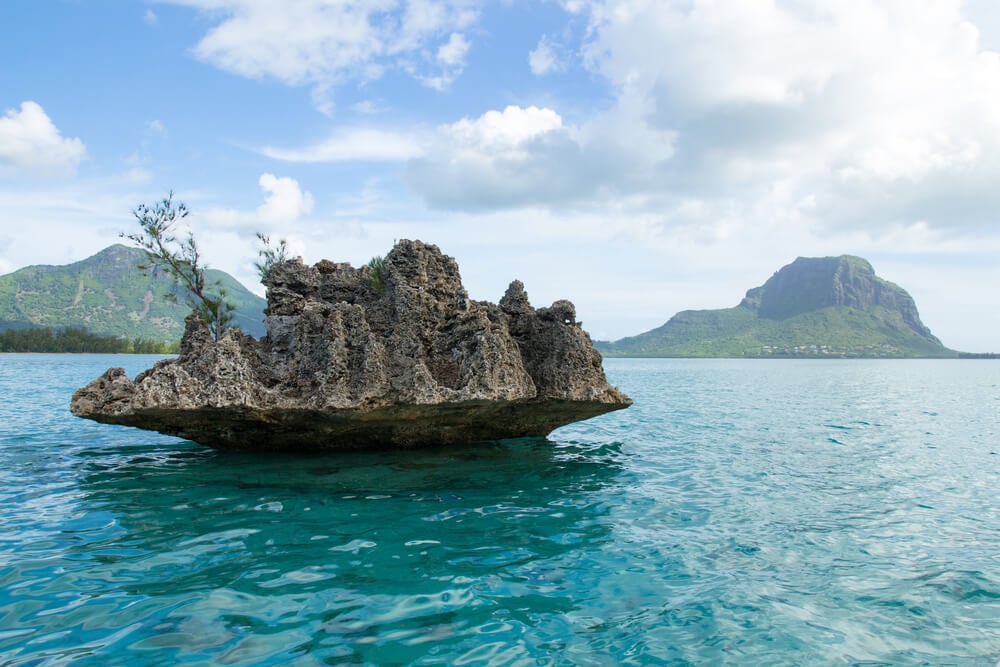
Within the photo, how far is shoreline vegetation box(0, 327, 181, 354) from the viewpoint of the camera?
471 feet

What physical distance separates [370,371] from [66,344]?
176272mm

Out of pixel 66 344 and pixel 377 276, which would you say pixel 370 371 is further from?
pixel 66 344

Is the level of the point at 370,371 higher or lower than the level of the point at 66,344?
lower

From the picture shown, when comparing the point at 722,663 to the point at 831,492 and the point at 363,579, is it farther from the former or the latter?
the point at 831,492

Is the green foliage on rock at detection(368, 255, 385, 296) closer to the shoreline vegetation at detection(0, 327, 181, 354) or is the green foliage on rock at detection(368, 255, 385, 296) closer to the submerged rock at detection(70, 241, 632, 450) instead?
the submerged rock at detection(70, 241, 632, 450)

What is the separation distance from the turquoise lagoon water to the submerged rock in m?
1.13

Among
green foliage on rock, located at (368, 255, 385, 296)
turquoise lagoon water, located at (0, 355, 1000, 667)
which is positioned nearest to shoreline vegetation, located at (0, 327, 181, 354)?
green foliage on rock, located at (368, 255, 385, 296)

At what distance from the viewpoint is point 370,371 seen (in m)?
14.1

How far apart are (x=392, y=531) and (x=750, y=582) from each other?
570 centimetres

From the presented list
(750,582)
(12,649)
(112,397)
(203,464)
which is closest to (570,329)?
(750,582)

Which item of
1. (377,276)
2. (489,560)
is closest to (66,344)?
(377,276)

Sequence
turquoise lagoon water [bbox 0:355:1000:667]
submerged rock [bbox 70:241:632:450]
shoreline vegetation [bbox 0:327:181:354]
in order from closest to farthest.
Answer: turquoise lagoon water [bbox 0:355:1000:667] < submerged rock [bbox 70:241:632:450] < shoreline vegetation [bbox 0:327:181:354]

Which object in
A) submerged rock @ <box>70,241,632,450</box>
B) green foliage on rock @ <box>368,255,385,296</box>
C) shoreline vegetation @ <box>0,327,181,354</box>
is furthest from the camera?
shoreline vegetation @ <box>0,327,181,354</box>

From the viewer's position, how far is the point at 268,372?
14.8 metres
